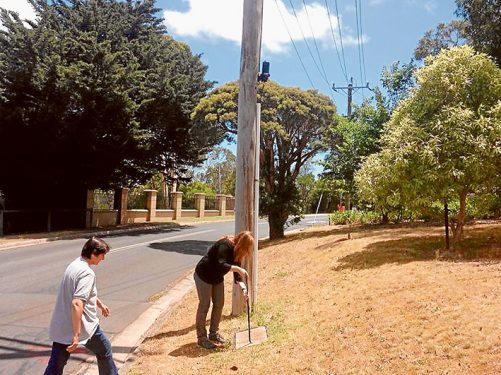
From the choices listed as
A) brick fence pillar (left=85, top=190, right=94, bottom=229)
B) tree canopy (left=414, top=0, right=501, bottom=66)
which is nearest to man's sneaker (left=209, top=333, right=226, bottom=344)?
tree canopy (left=414, top=0, right=501, bottom=66)

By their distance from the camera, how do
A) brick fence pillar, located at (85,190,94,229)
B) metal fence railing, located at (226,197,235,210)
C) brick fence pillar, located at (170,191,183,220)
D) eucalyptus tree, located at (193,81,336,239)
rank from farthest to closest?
metal fence railing, located at (226,197,235,210), brick fence pillar, located at (170,191,183,220), brick fence pillar, located at (85,190,94,229), eucalyptus tree, located at (193,81,336,239)

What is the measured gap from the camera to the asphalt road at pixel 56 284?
5.91 meters

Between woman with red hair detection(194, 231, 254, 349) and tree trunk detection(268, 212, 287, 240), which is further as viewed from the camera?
tree trunk detection(268, 212, 287, 240)

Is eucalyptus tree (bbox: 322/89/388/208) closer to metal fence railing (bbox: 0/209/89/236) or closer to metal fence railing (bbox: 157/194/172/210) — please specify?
metal fence railing (bbox: 0/209/89/236)

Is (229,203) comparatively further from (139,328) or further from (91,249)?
(91,249)

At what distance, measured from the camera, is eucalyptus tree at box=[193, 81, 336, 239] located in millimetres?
17969

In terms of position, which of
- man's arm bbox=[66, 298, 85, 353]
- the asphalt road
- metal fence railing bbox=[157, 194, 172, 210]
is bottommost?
the asphalt road

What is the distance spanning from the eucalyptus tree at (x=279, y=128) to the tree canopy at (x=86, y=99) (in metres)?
2.70

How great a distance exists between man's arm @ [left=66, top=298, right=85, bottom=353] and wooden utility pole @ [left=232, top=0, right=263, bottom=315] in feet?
12.0

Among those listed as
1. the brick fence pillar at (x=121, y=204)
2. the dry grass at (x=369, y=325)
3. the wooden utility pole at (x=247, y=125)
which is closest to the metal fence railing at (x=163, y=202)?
the brick fence pillar at (x=121, y=204)

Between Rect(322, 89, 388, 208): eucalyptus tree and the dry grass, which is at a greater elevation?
Rect(322, 89, 388, 208): eucalyptus tree

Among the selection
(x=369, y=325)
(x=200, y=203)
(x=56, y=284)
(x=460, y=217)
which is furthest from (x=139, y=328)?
(x=200, y=203)

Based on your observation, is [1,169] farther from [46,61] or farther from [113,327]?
[113,327]

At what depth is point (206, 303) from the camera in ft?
19.2
